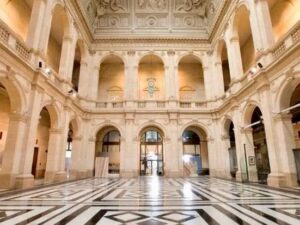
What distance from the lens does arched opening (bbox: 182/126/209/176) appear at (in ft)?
54.9

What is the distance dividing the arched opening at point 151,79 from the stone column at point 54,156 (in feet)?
27.4

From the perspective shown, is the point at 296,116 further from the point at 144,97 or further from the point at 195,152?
the point at 144,97

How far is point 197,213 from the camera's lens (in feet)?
12.3

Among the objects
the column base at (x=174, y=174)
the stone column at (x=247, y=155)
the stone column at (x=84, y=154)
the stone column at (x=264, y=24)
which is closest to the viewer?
the stone column at (x=264, y=24)

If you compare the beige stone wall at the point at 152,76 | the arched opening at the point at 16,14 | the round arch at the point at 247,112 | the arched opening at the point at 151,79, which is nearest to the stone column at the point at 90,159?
the arched opening at the point at 151,79

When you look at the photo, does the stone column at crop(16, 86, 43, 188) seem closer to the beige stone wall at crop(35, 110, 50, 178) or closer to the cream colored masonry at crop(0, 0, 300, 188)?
the cream colored masonry at crop(0, 0, 300, 188)

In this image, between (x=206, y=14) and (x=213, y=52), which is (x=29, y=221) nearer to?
(x=213, y=52)

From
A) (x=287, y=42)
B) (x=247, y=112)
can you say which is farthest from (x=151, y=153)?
(x=287, y=42)

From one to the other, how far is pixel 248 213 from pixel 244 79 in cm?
934

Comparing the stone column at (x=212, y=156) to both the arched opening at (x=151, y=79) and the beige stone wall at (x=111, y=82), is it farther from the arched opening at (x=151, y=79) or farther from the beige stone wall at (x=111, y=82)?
the beige stone wall at (x=111, y=82)

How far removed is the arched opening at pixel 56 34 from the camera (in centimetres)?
1252

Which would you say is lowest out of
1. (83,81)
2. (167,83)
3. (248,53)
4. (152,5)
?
(83,81)

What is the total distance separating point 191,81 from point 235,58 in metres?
6.09

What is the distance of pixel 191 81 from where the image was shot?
1862 cm
